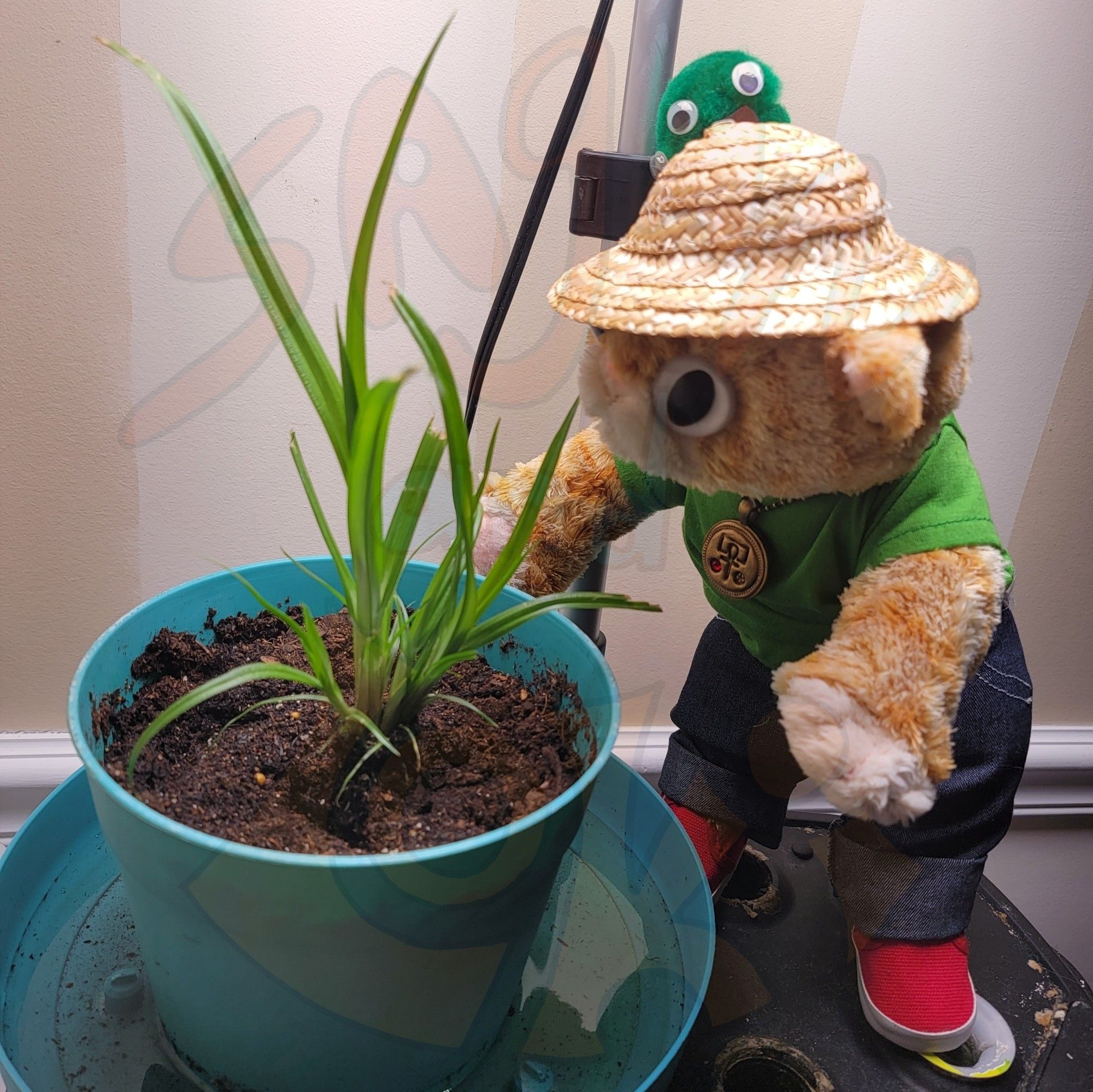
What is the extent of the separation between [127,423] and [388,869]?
1.75 feet

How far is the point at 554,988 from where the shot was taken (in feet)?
1.74

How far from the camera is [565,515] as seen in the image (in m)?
0.57

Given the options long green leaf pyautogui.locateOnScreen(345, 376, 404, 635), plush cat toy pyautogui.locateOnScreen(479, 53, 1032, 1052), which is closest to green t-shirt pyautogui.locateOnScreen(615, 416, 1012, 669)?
plush cat toy pyautogui.locateOnScreen(479, 53, 1032, 1052)

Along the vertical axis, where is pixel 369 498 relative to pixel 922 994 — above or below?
above

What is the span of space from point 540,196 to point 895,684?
1.22 feet

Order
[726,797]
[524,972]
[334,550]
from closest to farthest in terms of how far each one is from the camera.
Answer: [334,550] < [524,972] < [726,797]

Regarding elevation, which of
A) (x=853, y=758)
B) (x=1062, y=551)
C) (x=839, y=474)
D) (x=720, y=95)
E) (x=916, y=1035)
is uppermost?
(x=720, y=95)

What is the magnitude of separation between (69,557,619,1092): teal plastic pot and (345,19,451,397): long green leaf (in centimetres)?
19

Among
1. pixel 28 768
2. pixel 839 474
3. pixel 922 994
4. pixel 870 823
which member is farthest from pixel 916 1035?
pixel 28 768

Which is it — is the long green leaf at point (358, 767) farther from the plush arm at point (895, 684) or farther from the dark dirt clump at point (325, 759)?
the plush arm at point (895, 684)

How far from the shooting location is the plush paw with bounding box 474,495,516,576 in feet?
1.95

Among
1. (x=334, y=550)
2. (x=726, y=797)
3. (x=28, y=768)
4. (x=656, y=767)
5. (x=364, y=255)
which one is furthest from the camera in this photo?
(x=656, y=767)

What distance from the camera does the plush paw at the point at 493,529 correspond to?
0.59m

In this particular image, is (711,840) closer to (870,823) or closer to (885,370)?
(870,823)
